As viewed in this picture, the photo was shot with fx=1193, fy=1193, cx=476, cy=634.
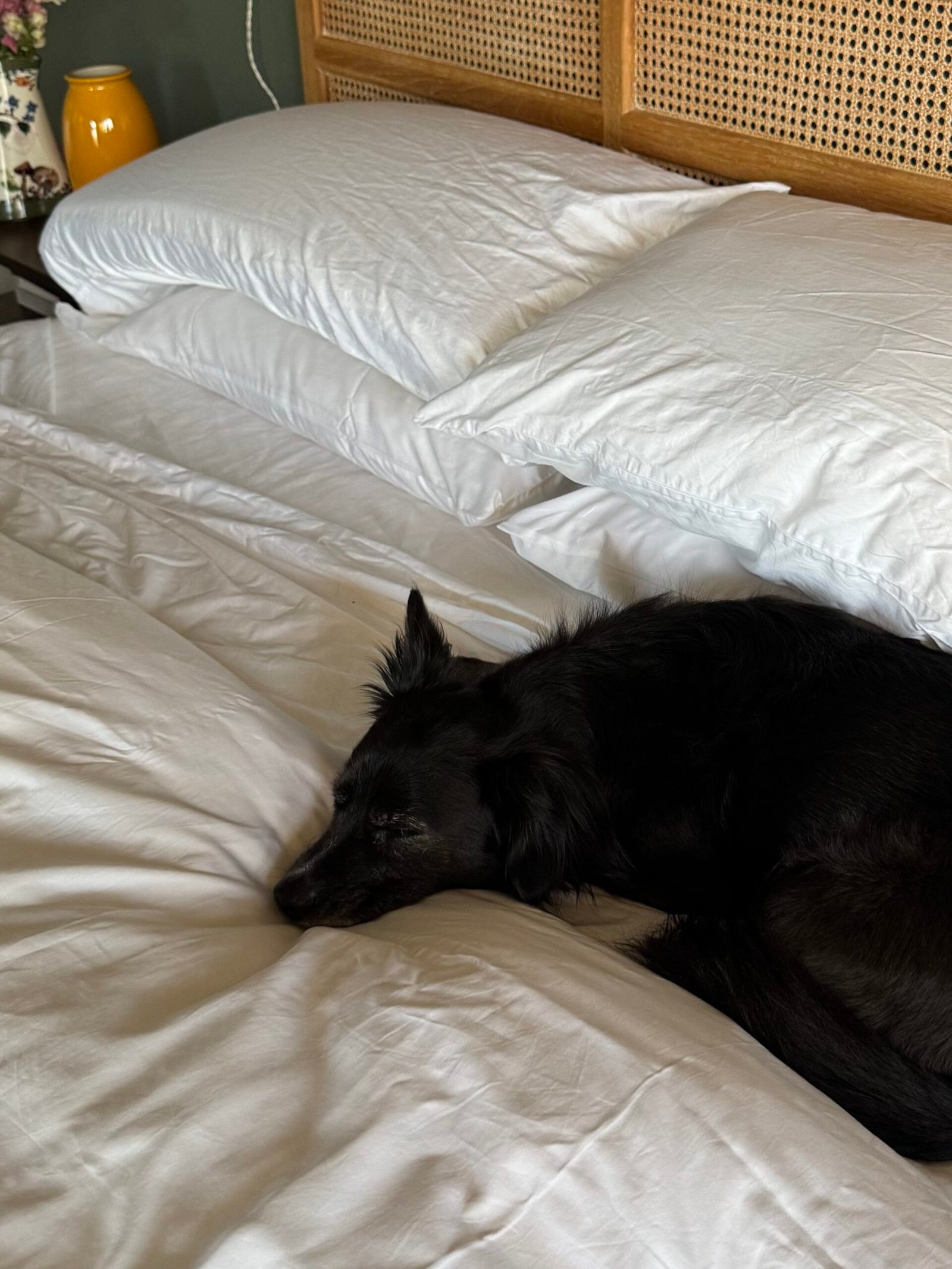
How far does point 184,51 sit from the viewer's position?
3264 mm

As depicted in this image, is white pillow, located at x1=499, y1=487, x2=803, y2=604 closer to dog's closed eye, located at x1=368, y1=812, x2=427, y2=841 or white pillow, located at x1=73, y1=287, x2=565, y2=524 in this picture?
white pillow, located at x1=73, y1=287, x2=565, y2=524

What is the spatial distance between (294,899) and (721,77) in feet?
4.90

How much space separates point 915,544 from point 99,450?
4.27ft

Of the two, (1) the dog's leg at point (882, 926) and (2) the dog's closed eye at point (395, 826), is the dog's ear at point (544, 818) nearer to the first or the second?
(2) the dog's closed eye at point (395, 826)

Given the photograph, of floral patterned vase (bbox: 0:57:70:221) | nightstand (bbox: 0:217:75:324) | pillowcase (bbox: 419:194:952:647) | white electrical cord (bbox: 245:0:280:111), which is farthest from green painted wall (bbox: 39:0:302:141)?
pillowcase (bbox: 419:194:952:647)

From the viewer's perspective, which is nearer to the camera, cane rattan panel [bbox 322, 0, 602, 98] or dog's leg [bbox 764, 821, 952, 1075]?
dog's leg [bbox 764, 821, 952, 1075]

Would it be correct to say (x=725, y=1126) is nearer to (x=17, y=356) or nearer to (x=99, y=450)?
(x=99, y=450)

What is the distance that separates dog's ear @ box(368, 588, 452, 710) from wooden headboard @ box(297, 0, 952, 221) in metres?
0.99

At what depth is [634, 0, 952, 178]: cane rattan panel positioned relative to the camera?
1.65 meters

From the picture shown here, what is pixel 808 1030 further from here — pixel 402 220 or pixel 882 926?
pixel 402 220

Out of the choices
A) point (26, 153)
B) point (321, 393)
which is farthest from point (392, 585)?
point (26, 153)

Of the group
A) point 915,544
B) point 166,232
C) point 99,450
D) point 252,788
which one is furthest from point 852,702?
point 166,232

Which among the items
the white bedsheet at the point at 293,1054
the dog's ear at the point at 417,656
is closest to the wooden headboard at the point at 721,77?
the dog's ear at the point at 417,656

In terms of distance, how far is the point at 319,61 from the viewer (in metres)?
2.72
